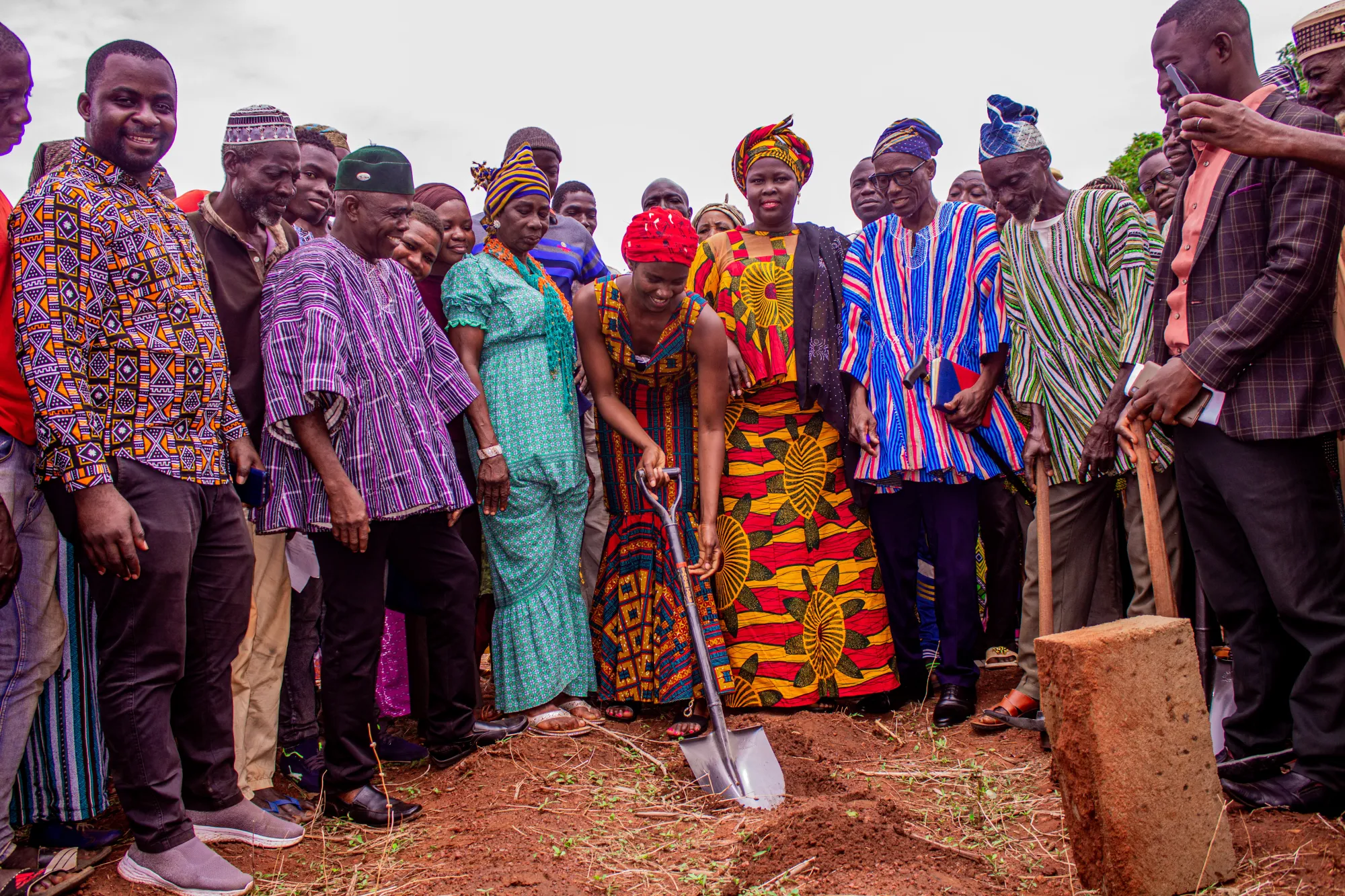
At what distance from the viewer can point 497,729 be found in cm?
409

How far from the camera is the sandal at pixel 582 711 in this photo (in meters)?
4.30

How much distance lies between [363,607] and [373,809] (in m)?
0.66

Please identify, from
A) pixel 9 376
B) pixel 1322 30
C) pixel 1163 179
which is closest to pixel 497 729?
pixel 9 376

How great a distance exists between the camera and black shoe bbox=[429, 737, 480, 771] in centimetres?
387

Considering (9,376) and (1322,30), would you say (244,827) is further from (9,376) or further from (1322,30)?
(1322,30)

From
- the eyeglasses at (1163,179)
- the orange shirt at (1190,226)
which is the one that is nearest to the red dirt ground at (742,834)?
the orange shirt at (1190,226)

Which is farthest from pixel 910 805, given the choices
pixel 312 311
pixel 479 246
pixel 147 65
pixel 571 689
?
pixel 147 65

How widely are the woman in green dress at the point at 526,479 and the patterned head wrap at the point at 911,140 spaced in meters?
1.60

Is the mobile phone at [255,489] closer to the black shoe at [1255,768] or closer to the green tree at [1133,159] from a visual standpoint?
the black shoe at [1255,768]

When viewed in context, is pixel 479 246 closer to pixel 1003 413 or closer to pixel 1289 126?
pixel 1003 413

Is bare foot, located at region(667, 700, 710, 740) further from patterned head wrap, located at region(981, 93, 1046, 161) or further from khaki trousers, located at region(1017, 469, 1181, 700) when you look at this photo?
patterned head wrap, located at region(981, 93, 1046, 161)

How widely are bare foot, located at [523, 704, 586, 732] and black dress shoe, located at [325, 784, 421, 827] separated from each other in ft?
2.56

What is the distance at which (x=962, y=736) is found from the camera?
13.4 ft

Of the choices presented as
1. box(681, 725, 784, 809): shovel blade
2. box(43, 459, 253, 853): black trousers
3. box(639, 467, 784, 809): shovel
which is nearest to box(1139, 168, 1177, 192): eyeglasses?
box(639, 467, 784, 809): shovel
